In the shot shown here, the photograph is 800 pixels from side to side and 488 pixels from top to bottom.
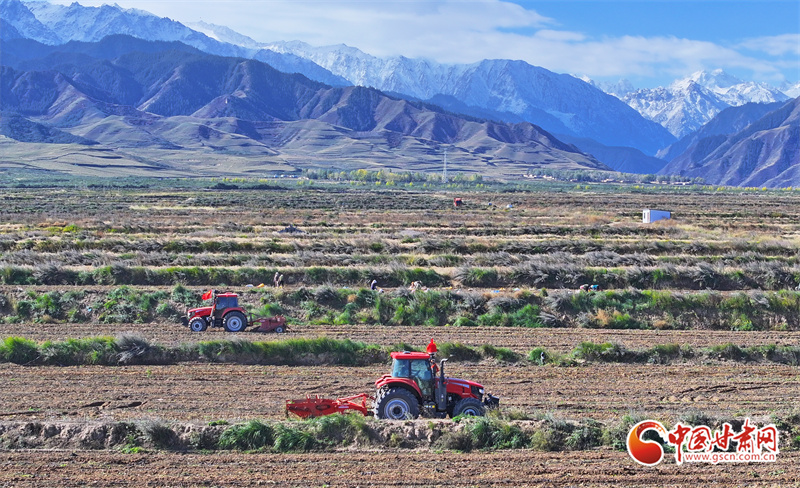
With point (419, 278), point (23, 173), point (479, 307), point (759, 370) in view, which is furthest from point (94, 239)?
point (23, 173)

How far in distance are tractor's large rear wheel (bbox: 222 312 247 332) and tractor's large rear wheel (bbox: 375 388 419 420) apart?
10.0m

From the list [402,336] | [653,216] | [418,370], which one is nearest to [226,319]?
[402,336]

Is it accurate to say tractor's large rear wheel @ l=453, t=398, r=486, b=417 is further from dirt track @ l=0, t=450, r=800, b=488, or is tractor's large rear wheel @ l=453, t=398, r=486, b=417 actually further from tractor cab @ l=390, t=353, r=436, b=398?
dirt track @ l=0, t=450, r=800, b=488

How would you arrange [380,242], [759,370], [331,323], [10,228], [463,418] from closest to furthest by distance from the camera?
[463,418], [759,370], [331,323], [380,242], [10,228]

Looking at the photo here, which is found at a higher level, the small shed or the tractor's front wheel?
the small shed

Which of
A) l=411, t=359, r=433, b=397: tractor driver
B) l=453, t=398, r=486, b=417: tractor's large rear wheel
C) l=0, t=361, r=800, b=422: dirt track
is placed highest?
l=411, t=359, r=433, b=397: tractor driver

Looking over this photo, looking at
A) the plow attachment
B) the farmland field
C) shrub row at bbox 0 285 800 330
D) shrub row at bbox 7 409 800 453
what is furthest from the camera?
shrub row at bbox 0 285 800 330

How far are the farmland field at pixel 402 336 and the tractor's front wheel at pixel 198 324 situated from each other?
503 millimetres

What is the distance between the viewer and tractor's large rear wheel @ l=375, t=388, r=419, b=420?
46.1 ft

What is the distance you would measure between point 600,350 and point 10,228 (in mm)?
45044

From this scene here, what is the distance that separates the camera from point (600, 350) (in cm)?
2019

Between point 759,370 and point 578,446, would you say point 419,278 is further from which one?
point 578,446

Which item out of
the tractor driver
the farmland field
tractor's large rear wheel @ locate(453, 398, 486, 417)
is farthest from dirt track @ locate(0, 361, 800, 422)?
the tractor driver

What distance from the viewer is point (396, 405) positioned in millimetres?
14094
